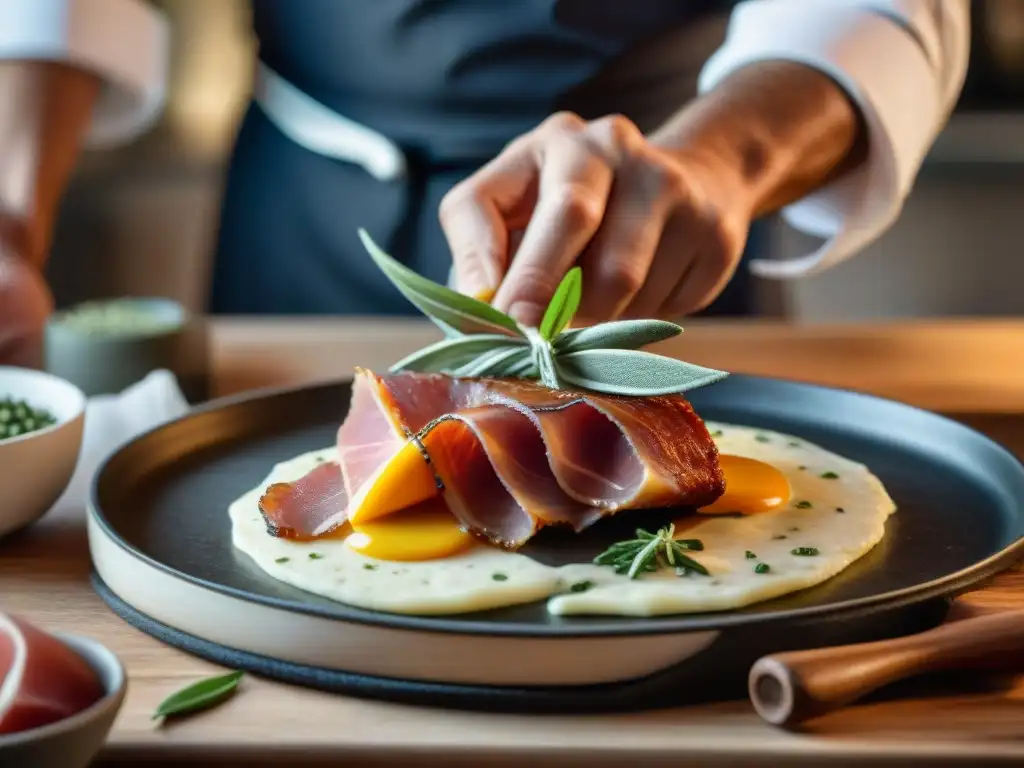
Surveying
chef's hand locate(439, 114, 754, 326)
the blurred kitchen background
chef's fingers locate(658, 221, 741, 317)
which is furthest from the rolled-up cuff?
the blurred kitchen background

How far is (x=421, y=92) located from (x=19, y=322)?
2.52ft

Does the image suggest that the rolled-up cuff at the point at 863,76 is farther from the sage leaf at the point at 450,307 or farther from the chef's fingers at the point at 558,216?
the sage leaf at the point at 450,307

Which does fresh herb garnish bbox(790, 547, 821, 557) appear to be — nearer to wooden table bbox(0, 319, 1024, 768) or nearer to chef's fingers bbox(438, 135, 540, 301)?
wooden table bbox(0, 319, 1024, 768)

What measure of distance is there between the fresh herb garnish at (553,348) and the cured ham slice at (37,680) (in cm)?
59

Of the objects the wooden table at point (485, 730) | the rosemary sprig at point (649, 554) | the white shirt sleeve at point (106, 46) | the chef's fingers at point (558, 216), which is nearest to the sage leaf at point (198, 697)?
the wooden table at point (485, 730)

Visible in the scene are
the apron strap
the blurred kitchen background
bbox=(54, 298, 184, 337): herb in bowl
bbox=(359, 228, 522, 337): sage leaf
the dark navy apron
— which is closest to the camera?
bbox=(359, 228, 522, 337): sage leaf

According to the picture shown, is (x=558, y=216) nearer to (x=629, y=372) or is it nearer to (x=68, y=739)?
(x=629, y=372)

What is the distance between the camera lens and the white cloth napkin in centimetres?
173

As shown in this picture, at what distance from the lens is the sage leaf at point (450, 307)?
1.39 metres

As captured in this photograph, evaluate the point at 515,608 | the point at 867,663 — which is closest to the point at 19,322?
the point at 515,608

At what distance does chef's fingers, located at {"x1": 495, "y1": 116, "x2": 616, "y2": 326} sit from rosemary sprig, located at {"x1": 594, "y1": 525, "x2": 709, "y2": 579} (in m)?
0.35

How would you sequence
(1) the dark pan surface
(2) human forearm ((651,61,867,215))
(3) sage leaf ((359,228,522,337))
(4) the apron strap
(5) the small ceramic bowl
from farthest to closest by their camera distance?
(4) the apron strap
(2) human forearm ((651,61,867,215))
(3) sage leaf ((359,228,522,337))
(1) the dark pan surface
(5) the small ceramic bowl

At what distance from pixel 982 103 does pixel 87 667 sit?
146 inches

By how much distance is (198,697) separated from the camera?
99 cm
